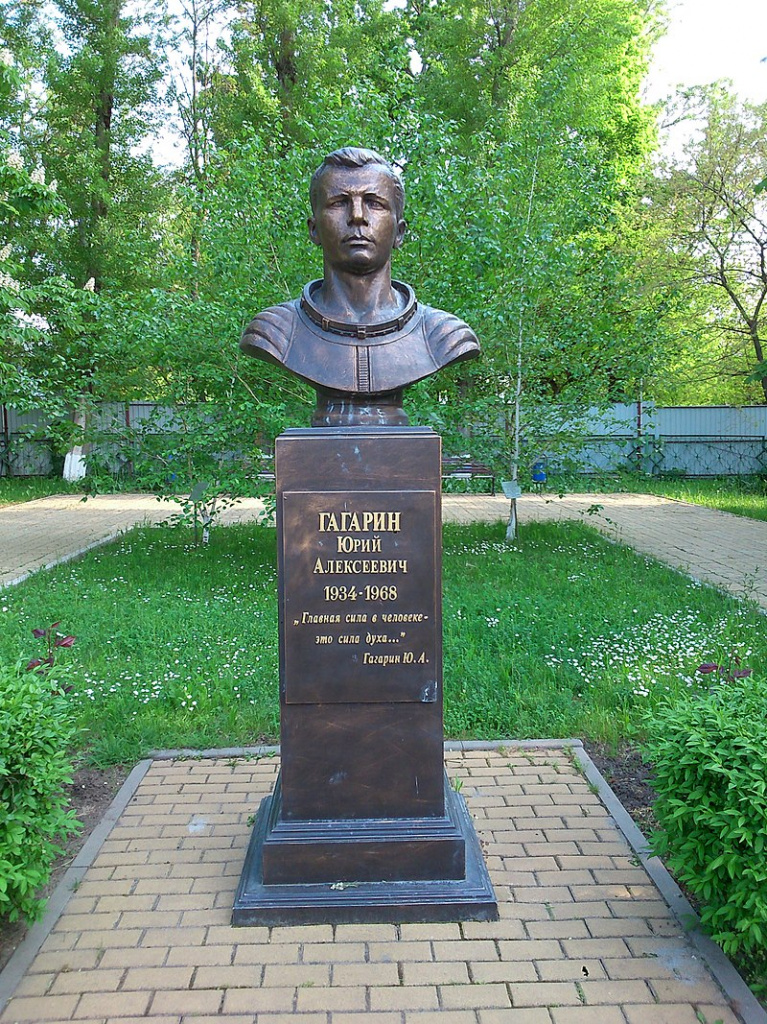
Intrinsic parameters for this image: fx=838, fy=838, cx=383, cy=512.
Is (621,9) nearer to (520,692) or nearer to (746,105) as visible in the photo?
(746,105)

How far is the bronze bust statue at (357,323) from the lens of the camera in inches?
128

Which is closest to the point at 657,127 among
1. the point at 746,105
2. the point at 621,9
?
the point at 746,105

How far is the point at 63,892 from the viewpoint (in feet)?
10.4

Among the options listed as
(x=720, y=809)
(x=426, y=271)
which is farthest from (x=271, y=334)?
(x=426, y=271)

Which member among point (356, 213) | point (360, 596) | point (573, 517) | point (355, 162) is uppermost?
point (355, 162)

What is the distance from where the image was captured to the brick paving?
2521 millimetres

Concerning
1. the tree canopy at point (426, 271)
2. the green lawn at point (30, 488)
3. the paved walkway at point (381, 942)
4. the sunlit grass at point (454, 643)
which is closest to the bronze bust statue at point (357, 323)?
the paved walkway at point (381, 942)

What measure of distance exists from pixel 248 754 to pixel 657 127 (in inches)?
802

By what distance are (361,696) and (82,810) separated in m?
1.64

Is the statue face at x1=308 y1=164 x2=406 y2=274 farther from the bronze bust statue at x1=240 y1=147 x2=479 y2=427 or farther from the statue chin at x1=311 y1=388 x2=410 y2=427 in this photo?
the statue chin at x1=311 y1=388 x2=410 y2=427

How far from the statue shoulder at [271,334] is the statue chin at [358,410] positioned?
23 cm

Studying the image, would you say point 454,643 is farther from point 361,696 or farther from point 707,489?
point 707,489

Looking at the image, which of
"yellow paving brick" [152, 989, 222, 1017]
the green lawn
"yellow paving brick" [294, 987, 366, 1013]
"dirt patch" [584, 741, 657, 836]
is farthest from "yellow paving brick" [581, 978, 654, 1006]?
the green lawn

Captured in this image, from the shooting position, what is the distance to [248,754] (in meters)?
4.40
